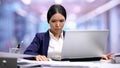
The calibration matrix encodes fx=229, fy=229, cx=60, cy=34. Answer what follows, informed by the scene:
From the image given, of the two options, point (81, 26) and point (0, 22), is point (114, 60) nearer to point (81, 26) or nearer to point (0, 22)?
point (81, 26)

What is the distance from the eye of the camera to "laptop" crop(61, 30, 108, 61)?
135 cm

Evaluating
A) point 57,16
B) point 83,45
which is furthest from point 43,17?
point 83,45

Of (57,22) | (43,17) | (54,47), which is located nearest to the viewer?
(54,47)

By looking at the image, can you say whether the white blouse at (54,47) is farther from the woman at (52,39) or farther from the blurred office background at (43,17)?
the blurred office background at (43,17)

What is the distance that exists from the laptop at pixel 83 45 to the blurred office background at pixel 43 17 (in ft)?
4.55

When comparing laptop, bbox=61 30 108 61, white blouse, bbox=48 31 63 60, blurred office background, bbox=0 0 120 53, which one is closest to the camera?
laptop, bbox=61 30 108 61

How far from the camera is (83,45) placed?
4.58 feet

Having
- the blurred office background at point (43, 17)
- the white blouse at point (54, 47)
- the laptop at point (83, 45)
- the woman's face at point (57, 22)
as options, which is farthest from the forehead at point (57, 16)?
the blurred office background at point (43, 17)

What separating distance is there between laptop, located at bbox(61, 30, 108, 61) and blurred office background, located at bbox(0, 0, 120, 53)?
139 centimetres

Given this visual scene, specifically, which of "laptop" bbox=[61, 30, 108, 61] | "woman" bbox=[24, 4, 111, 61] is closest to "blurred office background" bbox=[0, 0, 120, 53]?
"woman" bbox=[24, 4, 111, 61]

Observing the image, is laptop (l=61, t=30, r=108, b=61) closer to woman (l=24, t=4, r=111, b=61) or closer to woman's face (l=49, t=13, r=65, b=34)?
woman (l=24, t=4, r=111, b=61)

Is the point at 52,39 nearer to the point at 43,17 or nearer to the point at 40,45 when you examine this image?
the point at 40,45

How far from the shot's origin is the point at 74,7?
2.83 m

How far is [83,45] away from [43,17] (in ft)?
4.93
